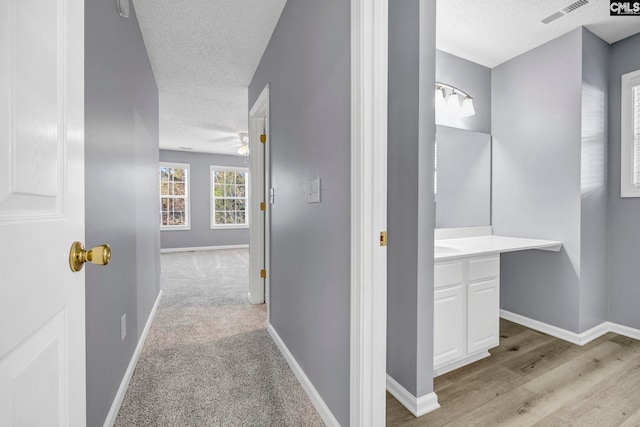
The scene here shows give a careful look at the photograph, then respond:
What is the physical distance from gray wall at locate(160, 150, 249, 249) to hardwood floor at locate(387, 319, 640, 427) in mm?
6967

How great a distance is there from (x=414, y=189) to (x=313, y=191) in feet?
1.89

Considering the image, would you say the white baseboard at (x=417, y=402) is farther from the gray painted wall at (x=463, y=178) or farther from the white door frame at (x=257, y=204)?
the white door frame at (x=257, y=204)

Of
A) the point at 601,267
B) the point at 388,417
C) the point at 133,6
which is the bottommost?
the point at 388,417

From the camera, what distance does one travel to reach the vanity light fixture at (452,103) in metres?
2.68

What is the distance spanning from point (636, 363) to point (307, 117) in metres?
2.96

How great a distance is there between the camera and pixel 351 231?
1284mm

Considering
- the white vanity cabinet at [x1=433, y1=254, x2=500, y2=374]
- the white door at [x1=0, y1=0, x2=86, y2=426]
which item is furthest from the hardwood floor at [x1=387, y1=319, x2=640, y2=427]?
the white door at [x1=0, y1=0, x2=86, y2=426]

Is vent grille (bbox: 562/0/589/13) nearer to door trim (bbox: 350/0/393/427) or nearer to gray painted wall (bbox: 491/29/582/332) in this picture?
gray painted wall (bbox: 491/29/582/332)

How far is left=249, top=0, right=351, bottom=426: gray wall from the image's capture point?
1391mm

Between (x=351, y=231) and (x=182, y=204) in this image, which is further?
(x=182, y=204)

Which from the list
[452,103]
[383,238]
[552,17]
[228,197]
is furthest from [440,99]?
[228,197]

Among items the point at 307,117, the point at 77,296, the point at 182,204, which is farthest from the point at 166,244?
the point at 77,296

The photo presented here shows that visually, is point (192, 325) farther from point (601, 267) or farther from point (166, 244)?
point (166, 244)

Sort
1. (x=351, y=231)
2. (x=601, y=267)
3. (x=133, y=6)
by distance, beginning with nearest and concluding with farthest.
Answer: (x=351, y=231) → (x=133, y=6) → (x=601, y=267)
